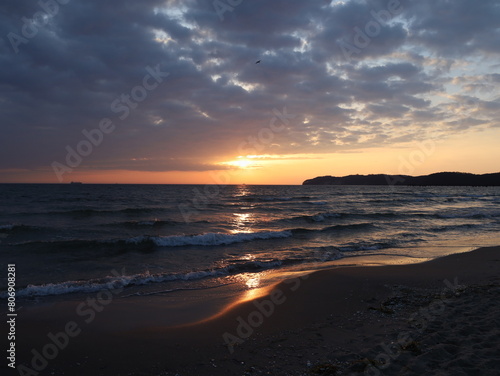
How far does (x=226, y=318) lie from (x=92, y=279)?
5.81 metres

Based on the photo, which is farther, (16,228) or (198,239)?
(16,228)

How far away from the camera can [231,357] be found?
4.97 metres

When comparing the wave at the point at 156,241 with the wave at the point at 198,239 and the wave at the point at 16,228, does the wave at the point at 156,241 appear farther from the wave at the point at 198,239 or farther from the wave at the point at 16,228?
the wave at the point at 16,228

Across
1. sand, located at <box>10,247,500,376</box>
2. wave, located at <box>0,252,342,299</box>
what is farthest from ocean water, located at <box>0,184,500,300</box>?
sand, located at <box>10,247,500,376</box>

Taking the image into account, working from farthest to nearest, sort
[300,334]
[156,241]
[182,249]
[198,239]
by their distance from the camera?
[198,239], [156,241], [182,249], [300,334]

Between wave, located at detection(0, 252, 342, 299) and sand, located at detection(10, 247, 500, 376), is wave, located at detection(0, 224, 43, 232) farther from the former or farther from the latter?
sand, located at detection(10, 247, 500, 376)

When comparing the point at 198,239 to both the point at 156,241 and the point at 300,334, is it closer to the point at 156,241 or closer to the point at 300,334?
the point at 156,241

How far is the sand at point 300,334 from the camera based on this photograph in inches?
182

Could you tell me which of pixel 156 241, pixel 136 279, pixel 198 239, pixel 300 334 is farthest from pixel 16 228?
pixel 300 334

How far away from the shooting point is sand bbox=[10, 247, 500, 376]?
4.62 meters

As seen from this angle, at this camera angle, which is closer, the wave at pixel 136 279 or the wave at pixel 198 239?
the wave at pixel 136 279

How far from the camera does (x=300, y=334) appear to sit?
5766mm

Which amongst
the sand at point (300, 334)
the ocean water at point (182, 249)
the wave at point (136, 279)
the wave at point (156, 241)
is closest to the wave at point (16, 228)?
the ocean water at point (182, 249)

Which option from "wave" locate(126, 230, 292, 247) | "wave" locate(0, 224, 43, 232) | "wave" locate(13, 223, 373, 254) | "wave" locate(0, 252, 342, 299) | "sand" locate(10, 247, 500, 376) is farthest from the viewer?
"wave" locate(0, 224, 43, 232)
